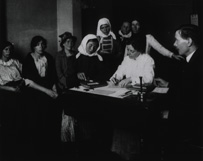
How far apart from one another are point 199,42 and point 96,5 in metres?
3.74

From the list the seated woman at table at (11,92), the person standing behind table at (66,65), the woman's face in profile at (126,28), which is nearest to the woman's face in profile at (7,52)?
the seated woman at table at (11,92)

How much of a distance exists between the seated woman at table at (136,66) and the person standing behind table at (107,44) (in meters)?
0.86

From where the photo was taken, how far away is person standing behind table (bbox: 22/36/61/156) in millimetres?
3639

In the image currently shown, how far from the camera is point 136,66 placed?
3.39m

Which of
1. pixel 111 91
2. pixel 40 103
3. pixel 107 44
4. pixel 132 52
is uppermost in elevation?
pixel 107 44

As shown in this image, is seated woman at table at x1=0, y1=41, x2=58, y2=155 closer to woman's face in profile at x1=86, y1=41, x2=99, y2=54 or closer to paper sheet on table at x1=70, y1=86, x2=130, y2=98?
woman's face in profile at x1=86, y1=41, x2=99, y2=54

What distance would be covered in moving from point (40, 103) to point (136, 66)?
1.58m

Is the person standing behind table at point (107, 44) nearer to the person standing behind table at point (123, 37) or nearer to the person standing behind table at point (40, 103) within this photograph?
the person standing behind table at point (123, 37)

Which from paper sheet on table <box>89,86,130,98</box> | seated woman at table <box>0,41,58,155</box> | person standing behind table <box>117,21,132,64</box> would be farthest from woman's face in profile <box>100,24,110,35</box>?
paper sheet on table <box>89,86,130,98</box>

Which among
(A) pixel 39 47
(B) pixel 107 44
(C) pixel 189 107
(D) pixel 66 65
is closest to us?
(C) pixel 189 107

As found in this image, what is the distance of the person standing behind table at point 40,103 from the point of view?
143 inches

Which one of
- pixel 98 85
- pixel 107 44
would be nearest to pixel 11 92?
pixel 98 85

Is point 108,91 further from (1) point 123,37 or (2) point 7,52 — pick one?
(1) point 123,37

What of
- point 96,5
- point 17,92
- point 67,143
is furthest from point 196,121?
point 96,5
